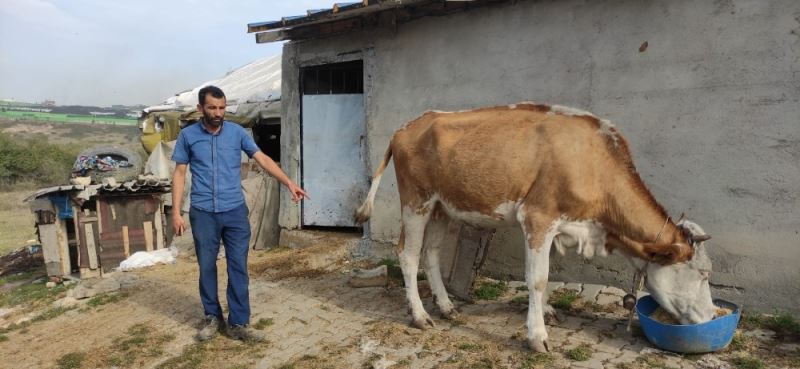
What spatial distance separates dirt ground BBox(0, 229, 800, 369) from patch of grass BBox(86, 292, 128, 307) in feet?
0.04

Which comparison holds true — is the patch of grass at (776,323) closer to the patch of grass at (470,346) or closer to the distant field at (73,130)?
the patch of grass at (470,346)

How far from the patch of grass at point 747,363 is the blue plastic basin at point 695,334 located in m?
0.12

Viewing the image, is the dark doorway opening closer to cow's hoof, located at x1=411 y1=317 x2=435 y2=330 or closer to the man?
the man

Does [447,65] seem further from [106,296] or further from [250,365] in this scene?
[106,296]

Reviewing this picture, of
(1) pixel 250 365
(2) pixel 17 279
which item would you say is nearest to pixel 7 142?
(2) pixel 17 279

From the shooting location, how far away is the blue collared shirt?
4.49 m

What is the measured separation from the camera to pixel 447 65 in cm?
642

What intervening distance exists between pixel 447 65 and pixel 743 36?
10.1 feet

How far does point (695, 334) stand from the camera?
12.1ft

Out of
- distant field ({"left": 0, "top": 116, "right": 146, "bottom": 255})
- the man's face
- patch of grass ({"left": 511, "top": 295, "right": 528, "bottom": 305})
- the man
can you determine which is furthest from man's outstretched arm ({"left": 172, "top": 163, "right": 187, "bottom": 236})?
distant field ({"left": 0, "top": 116, "right": 146, "bottom": 255})

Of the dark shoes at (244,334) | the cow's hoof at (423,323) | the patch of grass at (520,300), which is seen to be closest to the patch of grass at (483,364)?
the cow's hoof at (423,323)

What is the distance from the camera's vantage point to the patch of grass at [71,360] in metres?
4.40

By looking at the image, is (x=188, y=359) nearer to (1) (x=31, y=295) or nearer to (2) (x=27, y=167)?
(1) (x=31, y=295)

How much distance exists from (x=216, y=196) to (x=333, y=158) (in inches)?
144
